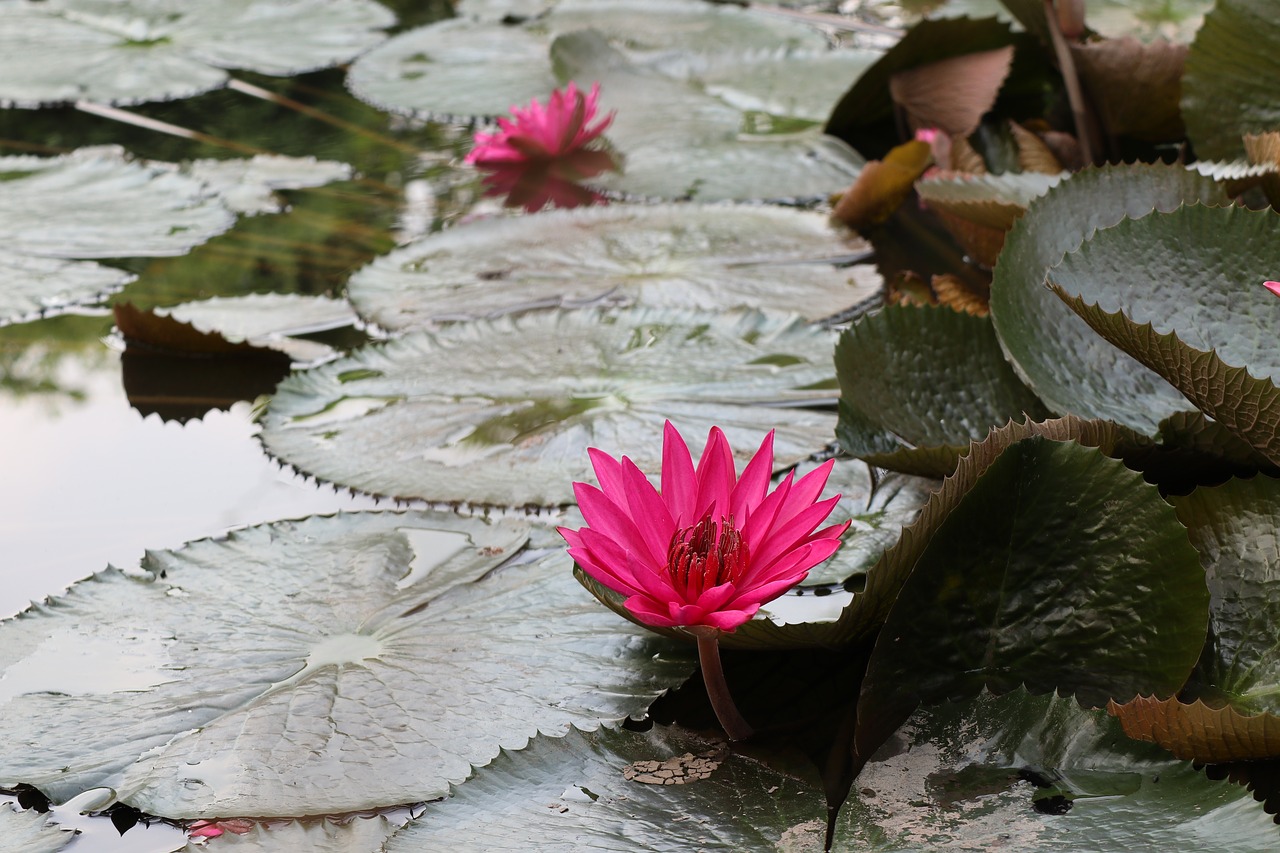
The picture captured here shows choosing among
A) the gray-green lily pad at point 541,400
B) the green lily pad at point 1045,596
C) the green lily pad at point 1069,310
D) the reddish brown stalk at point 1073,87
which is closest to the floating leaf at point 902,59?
the reddish brown stalk at point 1073,87

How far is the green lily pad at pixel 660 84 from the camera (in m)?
2.39

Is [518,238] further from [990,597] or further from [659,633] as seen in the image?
[990,597]

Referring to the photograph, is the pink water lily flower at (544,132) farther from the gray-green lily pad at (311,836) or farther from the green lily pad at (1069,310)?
the gray-green lily pad at (311,836)

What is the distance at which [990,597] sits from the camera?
3.26ft

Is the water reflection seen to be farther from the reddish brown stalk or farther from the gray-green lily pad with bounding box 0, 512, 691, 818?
the reddish brown stalk

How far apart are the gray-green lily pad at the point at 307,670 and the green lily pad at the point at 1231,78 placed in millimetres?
1161

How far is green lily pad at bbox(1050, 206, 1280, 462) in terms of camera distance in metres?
1.10

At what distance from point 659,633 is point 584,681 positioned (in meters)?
0.08

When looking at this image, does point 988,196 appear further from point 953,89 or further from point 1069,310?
point 953,89

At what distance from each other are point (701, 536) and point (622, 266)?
116 cm

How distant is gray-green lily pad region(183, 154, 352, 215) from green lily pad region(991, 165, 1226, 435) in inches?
61.3

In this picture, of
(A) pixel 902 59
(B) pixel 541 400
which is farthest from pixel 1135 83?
(B) pixel 541 400

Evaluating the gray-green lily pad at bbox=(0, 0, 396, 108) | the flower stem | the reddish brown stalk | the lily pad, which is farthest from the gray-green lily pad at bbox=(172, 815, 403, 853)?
the gray-green lily pad at bbox=(0, 0, 396, 108)

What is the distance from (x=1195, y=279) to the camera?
1146 mm
